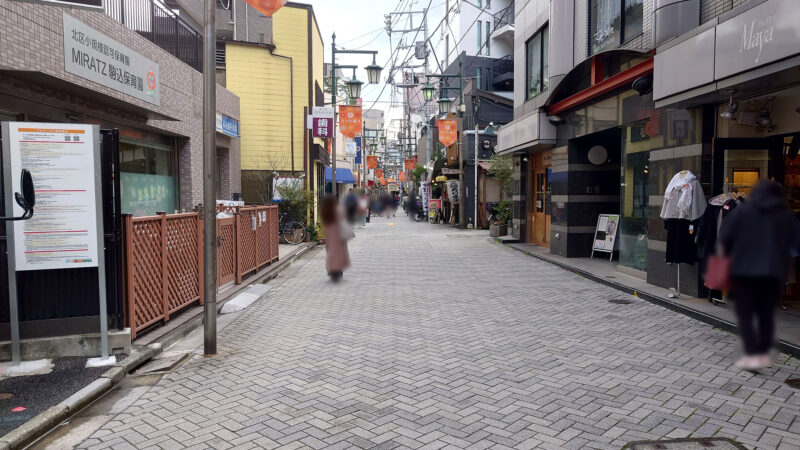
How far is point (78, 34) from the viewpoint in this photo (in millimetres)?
9984

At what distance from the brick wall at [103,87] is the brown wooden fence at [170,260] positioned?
3170mm

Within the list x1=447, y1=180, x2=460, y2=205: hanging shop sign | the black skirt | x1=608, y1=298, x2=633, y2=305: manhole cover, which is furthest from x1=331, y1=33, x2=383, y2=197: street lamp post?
x1=447, y1=180, x2=460, y2=205: hanging shop sign

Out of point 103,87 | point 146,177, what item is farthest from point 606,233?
point 103,87

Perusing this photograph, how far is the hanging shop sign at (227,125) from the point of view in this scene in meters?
18.3

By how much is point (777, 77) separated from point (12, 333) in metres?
10.5

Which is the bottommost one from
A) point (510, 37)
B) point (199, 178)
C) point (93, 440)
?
point (93, 440)

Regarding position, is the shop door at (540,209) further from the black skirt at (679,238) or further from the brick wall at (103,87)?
A: the brick wall at (103,87)

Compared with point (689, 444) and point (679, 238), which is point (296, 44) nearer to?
point (679, 238)

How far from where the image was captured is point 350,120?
2730 mm

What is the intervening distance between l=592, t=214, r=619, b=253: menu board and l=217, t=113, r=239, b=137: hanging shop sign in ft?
43.1

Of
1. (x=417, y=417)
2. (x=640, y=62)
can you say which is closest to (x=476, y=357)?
(x=417, y=417)

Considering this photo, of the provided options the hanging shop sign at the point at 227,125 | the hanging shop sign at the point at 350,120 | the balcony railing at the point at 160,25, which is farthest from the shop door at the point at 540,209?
the hanging shop sign at the point at 350,120

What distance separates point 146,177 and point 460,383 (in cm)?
1174

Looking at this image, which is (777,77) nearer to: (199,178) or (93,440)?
(93,440)
